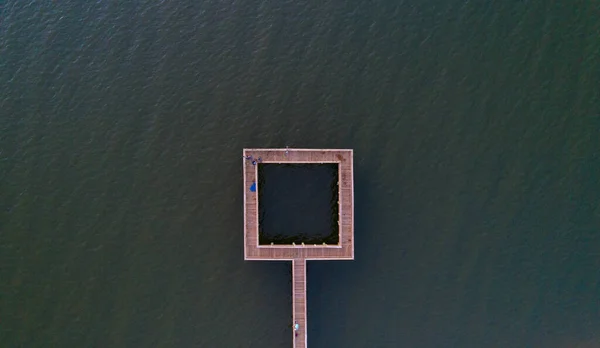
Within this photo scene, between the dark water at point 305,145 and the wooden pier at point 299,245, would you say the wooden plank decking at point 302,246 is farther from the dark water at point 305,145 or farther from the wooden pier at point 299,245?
the dark water at point 305,145

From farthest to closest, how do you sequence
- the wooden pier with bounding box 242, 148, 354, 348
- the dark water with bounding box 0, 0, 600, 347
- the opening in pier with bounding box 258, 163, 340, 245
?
1. the opening in pier with bounding box 258, 163, 340, 245
2. the dark water with bounding box 0, 0, 600, 347
3. the wooden pier with bounding box 242, 148, 354, 348

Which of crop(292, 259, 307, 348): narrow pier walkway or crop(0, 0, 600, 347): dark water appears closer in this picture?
crop(292, 259, 307, 348): narrow pier walkway

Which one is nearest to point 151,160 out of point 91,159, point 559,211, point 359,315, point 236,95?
point 91,159

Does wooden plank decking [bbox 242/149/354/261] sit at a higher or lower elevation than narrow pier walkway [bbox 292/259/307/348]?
higher

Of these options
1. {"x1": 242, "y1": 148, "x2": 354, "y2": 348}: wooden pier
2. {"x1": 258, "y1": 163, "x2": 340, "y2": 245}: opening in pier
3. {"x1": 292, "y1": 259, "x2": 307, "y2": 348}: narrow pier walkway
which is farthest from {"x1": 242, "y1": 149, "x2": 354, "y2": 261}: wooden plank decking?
{"x1": 258, "y1": 163, "x2": 340, "y2": 245}: opening in pier

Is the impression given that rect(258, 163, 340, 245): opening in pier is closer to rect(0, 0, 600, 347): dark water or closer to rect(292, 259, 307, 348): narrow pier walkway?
rect(0, 0, 600, 347): dark water

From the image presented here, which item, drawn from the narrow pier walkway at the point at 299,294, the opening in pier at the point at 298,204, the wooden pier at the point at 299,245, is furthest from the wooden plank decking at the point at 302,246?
the opening in pier at the point at 298,204

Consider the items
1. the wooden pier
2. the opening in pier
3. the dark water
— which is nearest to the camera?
the wooden pier

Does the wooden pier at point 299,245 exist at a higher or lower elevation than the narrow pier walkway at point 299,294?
higher

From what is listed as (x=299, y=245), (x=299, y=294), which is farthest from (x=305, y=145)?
(x=299, y=294)
